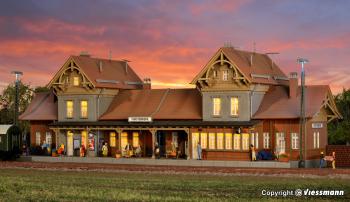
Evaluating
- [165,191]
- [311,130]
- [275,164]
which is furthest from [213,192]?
[311,130]

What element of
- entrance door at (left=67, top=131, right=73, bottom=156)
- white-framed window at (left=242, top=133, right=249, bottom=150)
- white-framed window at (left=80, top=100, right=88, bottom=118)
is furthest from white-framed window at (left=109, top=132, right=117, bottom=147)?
white-framed window at (left=242, top=133, right=249, bottom=150)

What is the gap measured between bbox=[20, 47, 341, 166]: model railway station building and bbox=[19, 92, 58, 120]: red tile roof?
0.41 ft

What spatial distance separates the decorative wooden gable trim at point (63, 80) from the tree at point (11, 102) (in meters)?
32.0

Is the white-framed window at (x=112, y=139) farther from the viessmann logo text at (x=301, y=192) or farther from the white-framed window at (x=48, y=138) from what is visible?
the viessmann logo text at (x=301, y=192)

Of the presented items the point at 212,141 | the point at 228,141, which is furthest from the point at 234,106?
the point at 212,141

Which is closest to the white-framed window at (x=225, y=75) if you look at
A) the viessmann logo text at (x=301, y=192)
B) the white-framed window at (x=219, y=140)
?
the white-framed window at (x=219, y=140)

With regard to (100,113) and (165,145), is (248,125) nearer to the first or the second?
(165,145)

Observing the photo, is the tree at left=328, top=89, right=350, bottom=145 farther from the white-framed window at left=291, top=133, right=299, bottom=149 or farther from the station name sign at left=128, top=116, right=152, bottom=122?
the station name sign at left=128, top=116, right=152, bottom=122

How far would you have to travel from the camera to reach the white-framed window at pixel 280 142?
182ft

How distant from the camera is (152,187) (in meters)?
34.7

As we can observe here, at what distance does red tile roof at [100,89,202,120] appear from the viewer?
60219 millimetres

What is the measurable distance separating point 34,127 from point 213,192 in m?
40.4

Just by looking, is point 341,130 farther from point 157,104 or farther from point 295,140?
point 157,104

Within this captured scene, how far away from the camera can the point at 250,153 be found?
182 ft
